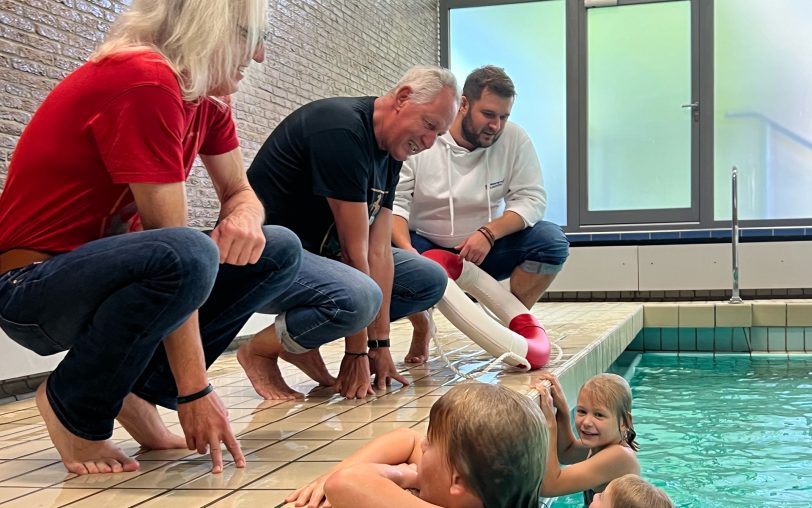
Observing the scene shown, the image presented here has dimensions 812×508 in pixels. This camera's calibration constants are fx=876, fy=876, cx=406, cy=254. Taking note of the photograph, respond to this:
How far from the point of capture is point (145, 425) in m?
1.88

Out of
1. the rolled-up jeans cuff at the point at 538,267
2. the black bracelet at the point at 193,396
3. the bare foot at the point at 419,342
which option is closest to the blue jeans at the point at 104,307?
the black bracelet at the point at 193,396

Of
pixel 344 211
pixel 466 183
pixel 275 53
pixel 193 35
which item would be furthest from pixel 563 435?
pixel 275 53

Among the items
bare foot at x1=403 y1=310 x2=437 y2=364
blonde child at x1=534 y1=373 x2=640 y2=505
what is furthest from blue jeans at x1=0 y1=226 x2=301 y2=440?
bare foot at x1=403 y1=310 x2=437 y2=364

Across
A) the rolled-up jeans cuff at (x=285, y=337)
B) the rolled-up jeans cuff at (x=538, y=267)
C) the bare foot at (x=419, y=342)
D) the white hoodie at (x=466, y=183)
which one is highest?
the white hoodie at (x=466, y=183)

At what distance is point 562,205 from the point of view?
29.4ft

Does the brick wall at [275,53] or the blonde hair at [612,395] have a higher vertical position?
the brick wall at [275,53]

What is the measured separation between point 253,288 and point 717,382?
3.80 meters

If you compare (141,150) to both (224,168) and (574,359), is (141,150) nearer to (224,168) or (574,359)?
(224,168)

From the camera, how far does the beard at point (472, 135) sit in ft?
11.5

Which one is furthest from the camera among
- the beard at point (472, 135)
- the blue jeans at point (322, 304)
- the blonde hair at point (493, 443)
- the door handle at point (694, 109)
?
the door handle at point (694, 109)

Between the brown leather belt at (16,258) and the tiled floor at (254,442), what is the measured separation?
0.41 metres

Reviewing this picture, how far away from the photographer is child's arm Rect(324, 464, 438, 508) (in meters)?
1.34

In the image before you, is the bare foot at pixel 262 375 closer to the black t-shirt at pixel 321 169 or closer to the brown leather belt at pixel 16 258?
the black t-shirt at pixel 321 169

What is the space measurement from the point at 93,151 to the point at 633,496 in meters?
1.15
